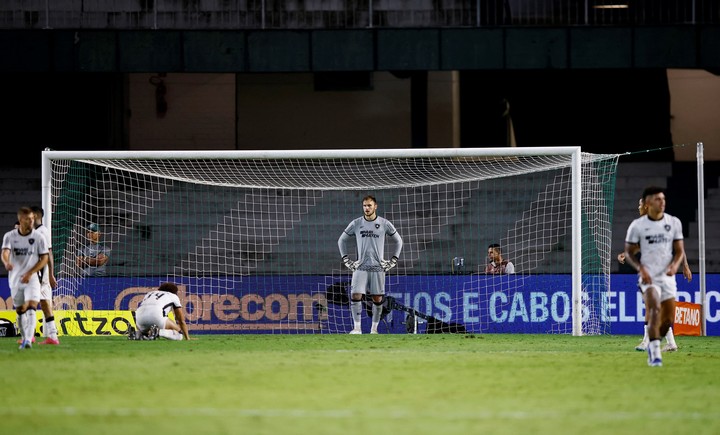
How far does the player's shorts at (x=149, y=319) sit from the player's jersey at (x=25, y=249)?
2318mm

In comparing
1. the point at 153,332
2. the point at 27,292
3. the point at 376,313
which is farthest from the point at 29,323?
the point at 376,313

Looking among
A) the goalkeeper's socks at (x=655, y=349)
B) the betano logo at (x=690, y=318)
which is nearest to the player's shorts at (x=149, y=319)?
the goalkeeper's socks at (x=655, y=349)

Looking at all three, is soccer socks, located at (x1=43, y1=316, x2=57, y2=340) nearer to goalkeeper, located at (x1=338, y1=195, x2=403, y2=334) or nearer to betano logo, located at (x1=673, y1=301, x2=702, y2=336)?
goalkeeper, located at (x1=338, y1=195, x2=403, y2=334)

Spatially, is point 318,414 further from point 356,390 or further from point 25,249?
point 25,249

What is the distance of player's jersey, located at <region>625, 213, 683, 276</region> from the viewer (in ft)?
39.8

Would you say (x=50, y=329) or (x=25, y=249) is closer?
(x=25, y=249)

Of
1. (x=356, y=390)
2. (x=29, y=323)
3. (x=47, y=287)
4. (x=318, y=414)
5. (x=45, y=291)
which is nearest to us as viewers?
(x=318, y=414)

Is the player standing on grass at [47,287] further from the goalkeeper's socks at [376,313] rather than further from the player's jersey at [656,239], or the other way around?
the player's jersey at [656,239]

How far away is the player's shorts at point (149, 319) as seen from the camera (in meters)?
16.4

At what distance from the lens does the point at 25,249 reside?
1452cm

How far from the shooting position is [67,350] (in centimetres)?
1412

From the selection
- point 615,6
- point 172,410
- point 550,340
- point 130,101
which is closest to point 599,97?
point 615,6

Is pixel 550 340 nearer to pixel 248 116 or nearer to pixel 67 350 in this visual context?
pixel 67 350

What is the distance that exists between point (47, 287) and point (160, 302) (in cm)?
149
